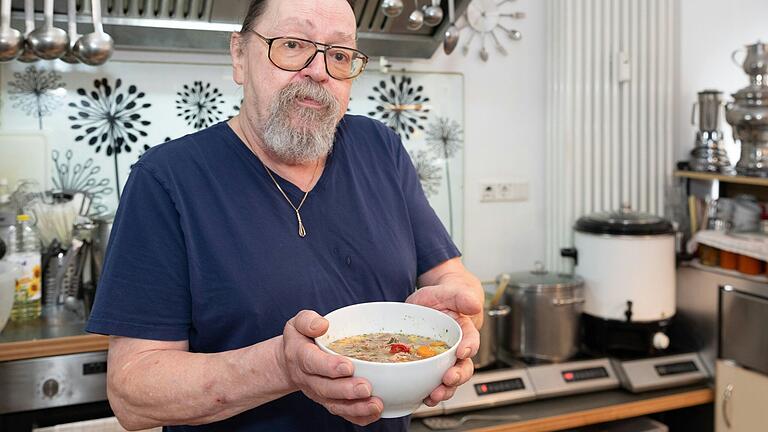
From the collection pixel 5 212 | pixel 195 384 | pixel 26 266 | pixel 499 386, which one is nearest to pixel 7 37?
pixel 5 212

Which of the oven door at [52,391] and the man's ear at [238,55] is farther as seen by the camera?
the oven door at [52,391]

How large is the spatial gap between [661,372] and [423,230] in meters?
1.44

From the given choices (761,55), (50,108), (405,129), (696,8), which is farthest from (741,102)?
(50,108)

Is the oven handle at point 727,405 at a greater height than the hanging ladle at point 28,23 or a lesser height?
lesser

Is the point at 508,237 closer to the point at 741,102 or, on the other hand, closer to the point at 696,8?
the point at 741,102

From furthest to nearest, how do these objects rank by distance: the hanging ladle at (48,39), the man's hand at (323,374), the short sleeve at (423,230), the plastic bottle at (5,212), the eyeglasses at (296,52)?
the plastic bottle at (5,212), the hanging ladle at (48,39), the short sleeve at (423,230), the eyeglasses at (296,52), the man's hand at (323,374)

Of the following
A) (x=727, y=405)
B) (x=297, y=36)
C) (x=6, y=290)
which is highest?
(x=297, y=36)

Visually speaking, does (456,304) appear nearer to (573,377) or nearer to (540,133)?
(573,377)

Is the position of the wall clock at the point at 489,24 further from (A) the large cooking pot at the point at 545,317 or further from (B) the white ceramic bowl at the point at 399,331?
(B) the white ceramic bowl at the point at 399,331

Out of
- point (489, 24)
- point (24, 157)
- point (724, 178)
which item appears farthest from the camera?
point (489, 24)

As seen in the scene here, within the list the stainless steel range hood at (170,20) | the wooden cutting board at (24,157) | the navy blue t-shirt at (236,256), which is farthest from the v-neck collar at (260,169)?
the wooden cutting board at (24,157)

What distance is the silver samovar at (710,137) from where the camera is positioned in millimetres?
2584

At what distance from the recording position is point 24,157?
6.87ft

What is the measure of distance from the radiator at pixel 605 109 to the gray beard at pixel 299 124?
1.75 metres
